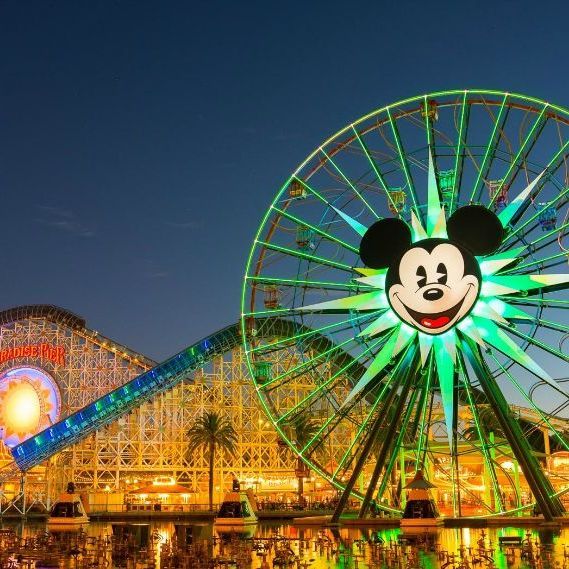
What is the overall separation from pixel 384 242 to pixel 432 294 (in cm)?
298

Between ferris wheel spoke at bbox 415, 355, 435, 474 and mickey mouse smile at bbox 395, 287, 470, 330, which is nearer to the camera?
mickey mouse smile at bbox 395, 287, 470, 330

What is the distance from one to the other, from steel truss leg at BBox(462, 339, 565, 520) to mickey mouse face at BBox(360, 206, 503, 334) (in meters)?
1.78

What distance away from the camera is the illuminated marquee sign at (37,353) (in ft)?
233

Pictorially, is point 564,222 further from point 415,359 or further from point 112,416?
point 112,416

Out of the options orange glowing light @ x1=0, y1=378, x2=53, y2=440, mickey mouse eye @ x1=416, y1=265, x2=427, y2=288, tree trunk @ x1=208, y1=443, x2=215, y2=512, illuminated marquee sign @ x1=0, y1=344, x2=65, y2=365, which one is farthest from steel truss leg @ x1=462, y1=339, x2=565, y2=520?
orange glowing light @ x1=0, y1=378, x2=53, y2=440

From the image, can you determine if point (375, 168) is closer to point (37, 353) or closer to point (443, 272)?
point (443, 272)

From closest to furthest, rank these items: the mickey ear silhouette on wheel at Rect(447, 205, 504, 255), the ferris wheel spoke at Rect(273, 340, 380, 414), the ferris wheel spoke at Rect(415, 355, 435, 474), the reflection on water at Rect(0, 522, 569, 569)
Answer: the reflection on water at Rect(0, 522, 569, 569), the mickey ear silhouette on wheel at Rect(447, 205, 504, 255), the ferris wheel spoke at Rect(415, 355, 435, 474), the ferris wheel spoke at Rect(273, 340, 380, 414)

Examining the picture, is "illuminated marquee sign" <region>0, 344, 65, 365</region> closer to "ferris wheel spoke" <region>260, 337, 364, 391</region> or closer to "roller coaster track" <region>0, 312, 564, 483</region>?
"roller coaster track" <region>0, 312, 564, 483</region>

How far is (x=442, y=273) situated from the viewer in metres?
31.2

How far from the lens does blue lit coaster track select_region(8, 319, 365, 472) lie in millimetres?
58031

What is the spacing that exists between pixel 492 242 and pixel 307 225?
990 cm

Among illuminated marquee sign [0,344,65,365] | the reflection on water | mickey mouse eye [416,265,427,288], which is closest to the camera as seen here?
the reflection on water

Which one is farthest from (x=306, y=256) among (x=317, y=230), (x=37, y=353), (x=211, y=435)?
(x=37, y=353)

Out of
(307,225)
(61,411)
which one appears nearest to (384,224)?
(307,225)
